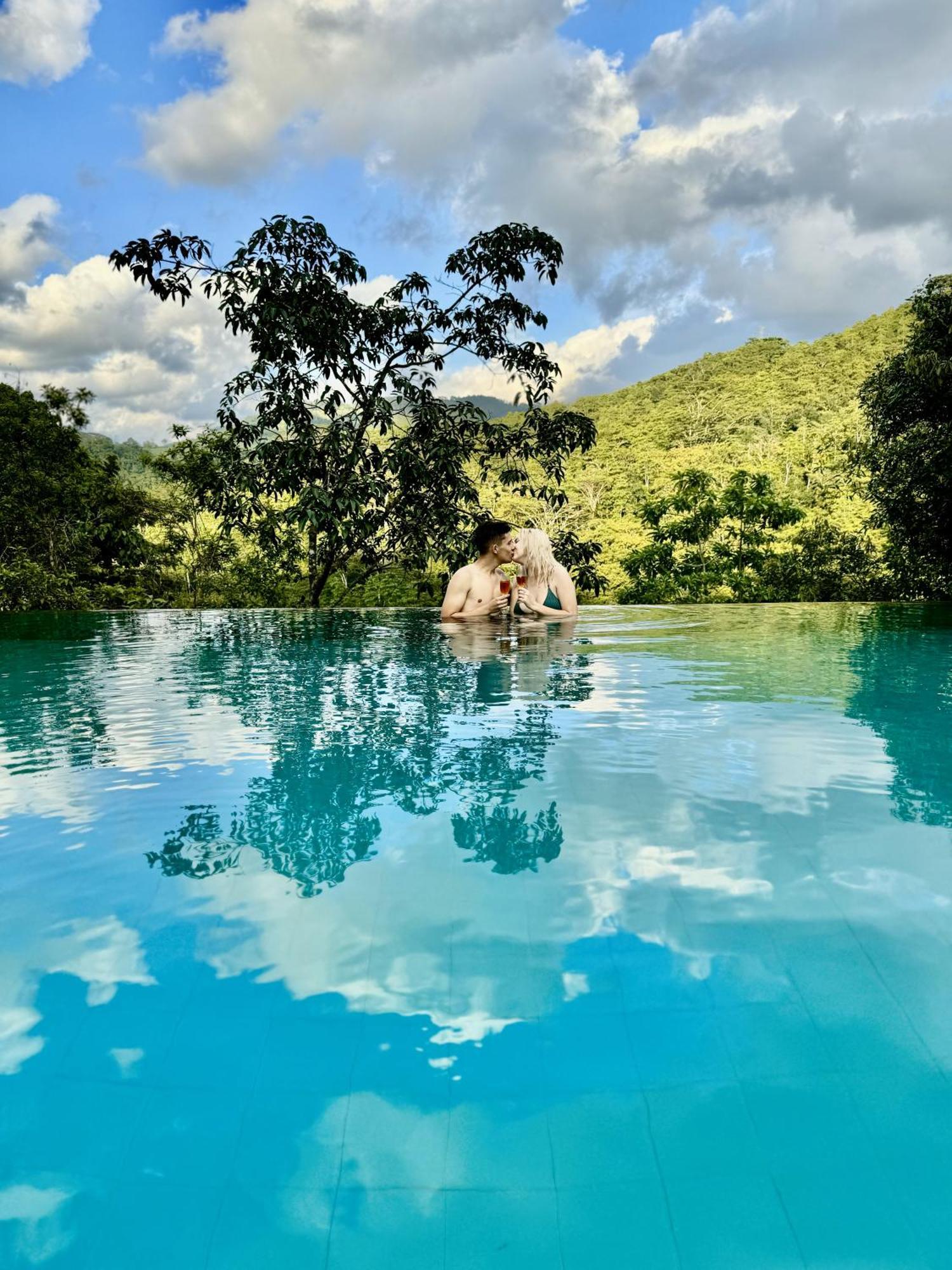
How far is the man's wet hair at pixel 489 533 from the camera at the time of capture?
290 inches

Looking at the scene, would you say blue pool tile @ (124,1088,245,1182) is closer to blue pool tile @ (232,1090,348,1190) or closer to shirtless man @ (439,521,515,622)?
blue pool tile @ (232,1090,348,1190)

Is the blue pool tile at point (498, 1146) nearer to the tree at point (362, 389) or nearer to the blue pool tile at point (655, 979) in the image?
the blue pool tile at point (655, 979)

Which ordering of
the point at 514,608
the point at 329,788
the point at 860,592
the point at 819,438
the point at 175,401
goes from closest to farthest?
the point at 329,788 → the point at 514,608 → the point at 860,592 → the point at 175,401 → the point at 819,438

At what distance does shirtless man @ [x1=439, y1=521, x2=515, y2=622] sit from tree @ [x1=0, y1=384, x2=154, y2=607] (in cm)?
1210

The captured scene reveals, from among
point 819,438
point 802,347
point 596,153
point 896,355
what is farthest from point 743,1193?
point 802,347

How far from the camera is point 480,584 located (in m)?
7.90

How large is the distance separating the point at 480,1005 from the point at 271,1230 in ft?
1.64

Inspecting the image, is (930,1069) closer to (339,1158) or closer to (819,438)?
(339,1158)

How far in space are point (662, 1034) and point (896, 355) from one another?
14.4 metres

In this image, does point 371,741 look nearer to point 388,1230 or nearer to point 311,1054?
point 311,1054

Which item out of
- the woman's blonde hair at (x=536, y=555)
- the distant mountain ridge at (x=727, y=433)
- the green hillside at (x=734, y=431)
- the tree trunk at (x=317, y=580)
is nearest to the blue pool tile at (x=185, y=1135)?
the woman's blonde hair at (x=536, y=555)

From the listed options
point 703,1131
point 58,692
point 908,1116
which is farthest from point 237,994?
point 58,692

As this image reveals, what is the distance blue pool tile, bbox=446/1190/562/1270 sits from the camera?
37.3 inches

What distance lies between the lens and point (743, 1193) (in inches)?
40.5
